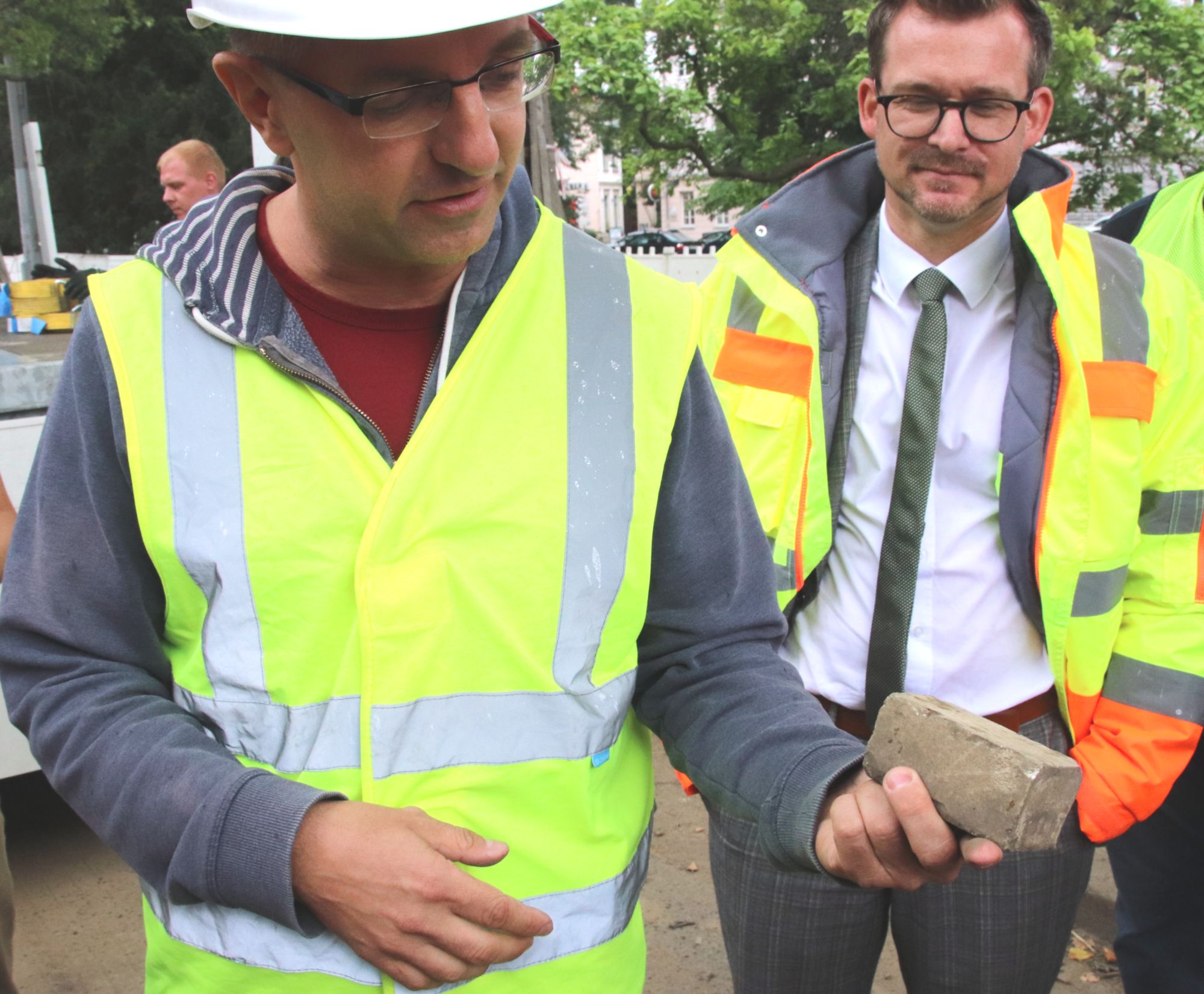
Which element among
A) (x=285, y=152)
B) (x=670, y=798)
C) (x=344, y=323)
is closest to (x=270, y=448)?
(x=344, y=323)

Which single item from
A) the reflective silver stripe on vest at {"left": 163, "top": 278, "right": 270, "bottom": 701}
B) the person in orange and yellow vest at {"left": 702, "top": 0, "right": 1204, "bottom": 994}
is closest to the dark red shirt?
the reflective silver stripe on vest at {"left": 163, "top": 278, "right": 270, "bottom": 701}

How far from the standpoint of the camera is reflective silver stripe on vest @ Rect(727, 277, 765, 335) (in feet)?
8.27

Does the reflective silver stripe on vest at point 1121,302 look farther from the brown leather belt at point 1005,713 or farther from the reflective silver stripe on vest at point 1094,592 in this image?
the brown leather belt at point 1005,713

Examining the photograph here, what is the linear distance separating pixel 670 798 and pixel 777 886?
7.93 feet

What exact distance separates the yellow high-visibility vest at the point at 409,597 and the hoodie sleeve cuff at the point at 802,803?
209mm

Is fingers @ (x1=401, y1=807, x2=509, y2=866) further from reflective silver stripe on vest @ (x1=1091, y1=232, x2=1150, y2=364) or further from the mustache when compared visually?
the mustache

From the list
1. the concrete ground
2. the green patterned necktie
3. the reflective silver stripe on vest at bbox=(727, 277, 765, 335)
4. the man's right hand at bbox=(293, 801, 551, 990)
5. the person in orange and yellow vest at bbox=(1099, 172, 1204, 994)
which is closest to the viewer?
the man's right hand at bbox=(293, 801, 551, 990)

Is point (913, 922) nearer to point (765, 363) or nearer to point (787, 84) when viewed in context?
point (765, 363)

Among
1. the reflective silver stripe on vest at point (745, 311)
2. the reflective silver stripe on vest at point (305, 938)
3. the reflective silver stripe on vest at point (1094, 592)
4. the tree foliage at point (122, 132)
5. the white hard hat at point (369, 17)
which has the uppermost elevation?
the tree foliage at point (122, 132)

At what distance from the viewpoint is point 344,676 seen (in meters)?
1.34

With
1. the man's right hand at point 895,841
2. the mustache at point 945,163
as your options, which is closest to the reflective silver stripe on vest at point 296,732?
the man's right hand at point 895,841

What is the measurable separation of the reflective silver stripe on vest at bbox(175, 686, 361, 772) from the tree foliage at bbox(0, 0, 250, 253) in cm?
2071

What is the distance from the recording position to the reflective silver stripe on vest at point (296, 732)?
134cm

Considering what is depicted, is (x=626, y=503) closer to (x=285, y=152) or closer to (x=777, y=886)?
(x=285, y=152)
